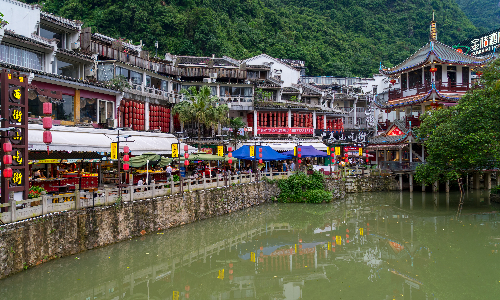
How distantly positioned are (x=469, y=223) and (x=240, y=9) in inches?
1822

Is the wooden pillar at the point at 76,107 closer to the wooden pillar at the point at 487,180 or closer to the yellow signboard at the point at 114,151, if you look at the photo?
the yellow signboard at the point at 114,151

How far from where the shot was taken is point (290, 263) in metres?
14.9

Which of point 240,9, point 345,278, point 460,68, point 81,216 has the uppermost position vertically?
point 240,9

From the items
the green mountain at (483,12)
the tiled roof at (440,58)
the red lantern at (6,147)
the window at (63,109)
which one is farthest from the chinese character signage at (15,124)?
the green mountain at (483,12)

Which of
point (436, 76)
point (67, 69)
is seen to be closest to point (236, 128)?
point (67, 69)

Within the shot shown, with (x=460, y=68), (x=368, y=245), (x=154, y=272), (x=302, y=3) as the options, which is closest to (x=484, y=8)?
(x=302, y=3)

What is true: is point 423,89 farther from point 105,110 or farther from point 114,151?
point 114,151

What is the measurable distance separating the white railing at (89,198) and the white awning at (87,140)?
2.41 meters

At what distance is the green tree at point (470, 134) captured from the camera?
73.3 ft

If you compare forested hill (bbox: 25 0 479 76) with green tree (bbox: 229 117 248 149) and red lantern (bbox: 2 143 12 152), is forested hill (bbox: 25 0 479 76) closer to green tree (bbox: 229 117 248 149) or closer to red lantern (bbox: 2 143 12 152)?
green tree (bbox: 229 117 248 149)

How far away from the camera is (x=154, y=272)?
13406mm

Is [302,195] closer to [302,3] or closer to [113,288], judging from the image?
[113,288]

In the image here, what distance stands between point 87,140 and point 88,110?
4295mm

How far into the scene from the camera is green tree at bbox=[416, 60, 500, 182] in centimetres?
2233
